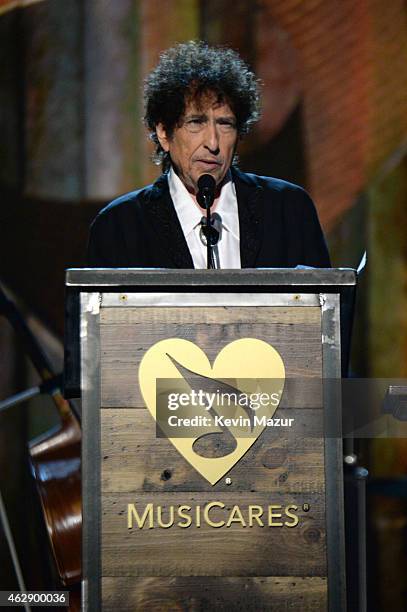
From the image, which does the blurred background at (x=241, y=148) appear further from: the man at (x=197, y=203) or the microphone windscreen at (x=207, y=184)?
the microphone windscreen at (x=207, y=184)

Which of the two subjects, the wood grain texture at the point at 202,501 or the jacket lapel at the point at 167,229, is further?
the jacket lapel at the point at 167,229

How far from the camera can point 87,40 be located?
393 centimetres

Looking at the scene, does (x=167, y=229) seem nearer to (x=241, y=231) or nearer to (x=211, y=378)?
(x=241, y=231)

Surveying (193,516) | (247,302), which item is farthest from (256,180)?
(193,516)

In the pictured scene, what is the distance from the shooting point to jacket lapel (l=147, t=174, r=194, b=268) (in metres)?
→ 2.53

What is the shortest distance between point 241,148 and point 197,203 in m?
1.34

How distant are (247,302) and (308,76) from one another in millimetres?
2239

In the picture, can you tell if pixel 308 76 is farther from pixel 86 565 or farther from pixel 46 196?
pixel 86 565

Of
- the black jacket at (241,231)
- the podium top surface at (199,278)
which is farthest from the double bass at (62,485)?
the podium top surface at (199,278)

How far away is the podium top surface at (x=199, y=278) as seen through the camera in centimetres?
184

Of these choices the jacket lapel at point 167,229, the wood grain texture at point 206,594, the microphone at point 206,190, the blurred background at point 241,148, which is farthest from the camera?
the blurred background at point 241,148

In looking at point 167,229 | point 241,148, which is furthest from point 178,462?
point 241,148

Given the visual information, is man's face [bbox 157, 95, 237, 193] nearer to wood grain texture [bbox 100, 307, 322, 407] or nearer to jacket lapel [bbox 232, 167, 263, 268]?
jacket lapel [bbox 232, 167, 263, 268]

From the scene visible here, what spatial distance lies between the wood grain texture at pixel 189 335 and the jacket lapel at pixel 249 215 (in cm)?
74
